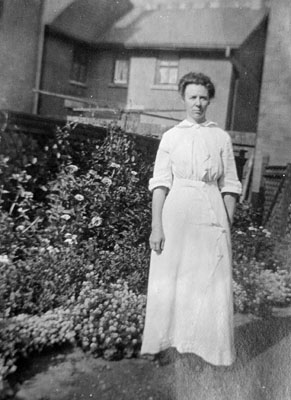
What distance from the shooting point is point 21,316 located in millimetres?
2434

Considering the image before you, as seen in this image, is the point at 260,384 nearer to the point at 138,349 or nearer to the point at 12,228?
the point at 138,349

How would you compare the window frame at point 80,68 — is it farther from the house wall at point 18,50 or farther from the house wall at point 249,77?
the house wall at point 249,77

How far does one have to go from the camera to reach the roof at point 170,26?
2.40 meters

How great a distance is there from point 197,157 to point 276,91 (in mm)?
838

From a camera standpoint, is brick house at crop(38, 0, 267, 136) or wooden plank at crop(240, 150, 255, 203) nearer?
brick house at crop(38, 0, 267, 136)

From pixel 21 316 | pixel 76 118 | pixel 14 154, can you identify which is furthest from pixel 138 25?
pixel 21 316

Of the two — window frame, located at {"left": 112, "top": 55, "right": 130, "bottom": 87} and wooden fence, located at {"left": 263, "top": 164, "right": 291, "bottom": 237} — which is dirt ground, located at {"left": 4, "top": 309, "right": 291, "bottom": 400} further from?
window frame, located at {"left": 112, "top": 55, "right": 130, "bottom": 87}

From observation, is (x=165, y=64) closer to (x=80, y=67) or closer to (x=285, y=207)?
(x=80, y=67)

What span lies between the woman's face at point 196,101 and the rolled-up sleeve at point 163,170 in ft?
0.62

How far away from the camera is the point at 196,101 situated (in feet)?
7.46

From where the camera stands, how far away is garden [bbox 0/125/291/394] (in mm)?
2467

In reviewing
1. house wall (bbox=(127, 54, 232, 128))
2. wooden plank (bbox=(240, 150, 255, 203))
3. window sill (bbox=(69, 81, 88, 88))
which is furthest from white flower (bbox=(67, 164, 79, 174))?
wooden plank (bbox=(240, 150, 255, 203))

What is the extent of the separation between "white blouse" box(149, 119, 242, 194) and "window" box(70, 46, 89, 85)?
26.1 inches

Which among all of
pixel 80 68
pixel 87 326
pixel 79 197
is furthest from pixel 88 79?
pixel 87 326
